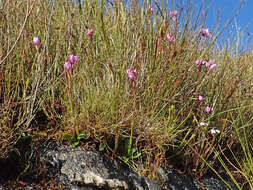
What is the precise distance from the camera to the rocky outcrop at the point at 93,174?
162cm

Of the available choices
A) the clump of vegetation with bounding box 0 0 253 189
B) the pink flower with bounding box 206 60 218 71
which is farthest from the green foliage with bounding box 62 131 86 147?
the pink flower with bounding box 206 60 218 71

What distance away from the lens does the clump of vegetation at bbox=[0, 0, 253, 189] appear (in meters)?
1.78

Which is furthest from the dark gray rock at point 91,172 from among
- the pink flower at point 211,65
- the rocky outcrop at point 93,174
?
the pink flower at point 211,65

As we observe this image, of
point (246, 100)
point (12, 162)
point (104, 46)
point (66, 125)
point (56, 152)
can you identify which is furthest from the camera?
point (246, 100)

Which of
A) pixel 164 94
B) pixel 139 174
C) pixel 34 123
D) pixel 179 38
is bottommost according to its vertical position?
pixel 139 174

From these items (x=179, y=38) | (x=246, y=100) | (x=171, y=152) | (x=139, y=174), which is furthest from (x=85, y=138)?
(x=246, y=100)

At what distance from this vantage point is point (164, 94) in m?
2.17

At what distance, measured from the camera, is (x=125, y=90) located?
1.93 metres

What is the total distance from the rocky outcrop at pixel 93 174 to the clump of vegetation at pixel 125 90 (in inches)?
3.0

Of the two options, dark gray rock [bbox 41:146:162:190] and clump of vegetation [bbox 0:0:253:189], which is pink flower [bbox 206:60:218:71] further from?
dark gray rock [bbox 41:146:162:190]

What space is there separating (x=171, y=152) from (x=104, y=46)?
1036mm

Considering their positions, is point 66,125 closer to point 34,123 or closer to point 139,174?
point 34,123

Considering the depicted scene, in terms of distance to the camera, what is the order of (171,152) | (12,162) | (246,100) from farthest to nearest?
(246,100)
(171,152)
(12,162)

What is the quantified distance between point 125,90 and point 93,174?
62 centimetres
